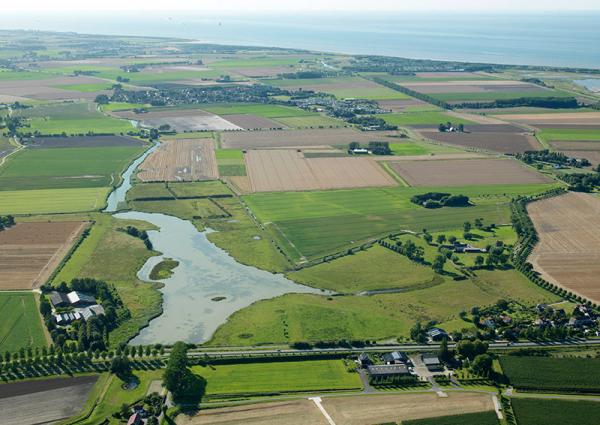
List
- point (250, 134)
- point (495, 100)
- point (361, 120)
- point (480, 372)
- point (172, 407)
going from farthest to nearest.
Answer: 1. point (495, 100)
2. point (361, 120)
3. point (250, 134)
4. point (480, 372)
5. point (172, 407)

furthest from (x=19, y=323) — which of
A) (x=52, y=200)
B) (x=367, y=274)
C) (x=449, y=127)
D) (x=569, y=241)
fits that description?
(x=449, y=127)

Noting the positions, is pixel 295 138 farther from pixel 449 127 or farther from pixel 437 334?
pixel 437 334

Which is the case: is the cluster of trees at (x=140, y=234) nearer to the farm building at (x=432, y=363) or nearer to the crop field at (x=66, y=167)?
the crop field at (x=66, y=167)

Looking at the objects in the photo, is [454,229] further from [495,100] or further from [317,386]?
[495,100]

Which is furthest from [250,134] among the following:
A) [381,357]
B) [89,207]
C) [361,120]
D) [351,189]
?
[381,357]

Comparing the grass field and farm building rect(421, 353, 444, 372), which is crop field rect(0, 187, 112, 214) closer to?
the grass field

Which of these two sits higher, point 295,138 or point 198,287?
point 295,138

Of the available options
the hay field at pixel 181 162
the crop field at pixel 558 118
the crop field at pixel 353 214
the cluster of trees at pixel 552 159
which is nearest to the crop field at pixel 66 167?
the hay field at pixel 181 162
